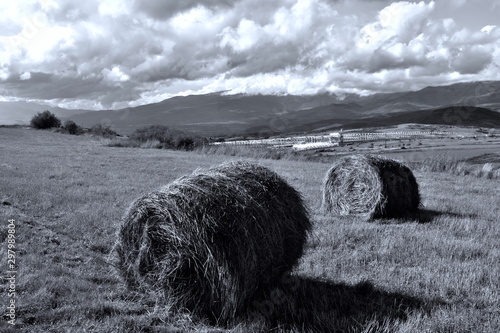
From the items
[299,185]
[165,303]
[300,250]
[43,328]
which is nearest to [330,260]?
[300,250]

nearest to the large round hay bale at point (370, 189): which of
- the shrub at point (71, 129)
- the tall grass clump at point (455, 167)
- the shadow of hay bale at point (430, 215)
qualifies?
the shadow of hay bale at point (430, 215)

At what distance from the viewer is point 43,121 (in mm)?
87938

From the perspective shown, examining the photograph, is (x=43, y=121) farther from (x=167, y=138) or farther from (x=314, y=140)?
(x=314, y=140)

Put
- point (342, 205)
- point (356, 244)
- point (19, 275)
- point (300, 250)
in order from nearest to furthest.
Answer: point (19, 275) → point (300, 250) → point (356, 244) → point (342, 205)

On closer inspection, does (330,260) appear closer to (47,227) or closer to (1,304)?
(1,304)

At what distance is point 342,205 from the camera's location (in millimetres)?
13195

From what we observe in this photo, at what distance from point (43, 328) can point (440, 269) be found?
6458 mm

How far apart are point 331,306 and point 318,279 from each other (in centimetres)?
114

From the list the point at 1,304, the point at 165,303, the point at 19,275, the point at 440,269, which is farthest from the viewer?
the point at 440,269

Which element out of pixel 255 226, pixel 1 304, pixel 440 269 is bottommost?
pixel 440 269

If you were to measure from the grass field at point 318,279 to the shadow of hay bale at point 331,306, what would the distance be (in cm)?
→ 2

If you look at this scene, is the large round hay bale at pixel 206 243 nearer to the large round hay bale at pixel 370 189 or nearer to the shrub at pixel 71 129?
the large round hay bale at pixel 370 189

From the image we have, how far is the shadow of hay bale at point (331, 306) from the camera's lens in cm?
549

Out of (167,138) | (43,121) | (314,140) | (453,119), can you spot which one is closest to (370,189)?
(167,138)
